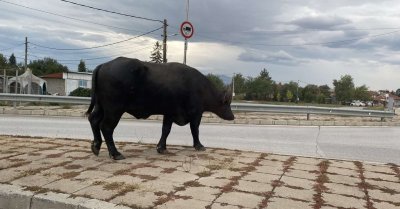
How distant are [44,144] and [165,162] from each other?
278cm

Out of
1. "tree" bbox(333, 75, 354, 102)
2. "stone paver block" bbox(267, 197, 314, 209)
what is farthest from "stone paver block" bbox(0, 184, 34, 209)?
"tree" bbox(333, 75, 354, 102)

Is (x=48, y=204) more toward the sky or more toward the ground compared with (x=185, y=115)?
more toward the ground

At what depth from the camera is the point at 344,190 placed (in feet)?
17.4

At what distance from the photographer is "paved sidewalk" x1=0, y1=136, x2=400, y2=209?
4.57 m

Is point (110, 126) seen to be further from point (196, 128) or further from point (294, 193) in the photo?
point (294, 193)

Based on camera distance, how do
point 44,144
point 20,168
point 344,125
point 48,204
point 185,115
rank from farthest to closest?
point 344,125, point 44,144, point 185,115, point 20,168, point 48,204

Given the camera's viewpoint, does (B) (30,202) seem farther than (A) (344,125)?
No

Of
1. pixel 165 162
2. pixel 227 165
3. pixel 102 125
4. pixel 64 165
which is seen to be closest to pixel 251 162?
pixel 227 165

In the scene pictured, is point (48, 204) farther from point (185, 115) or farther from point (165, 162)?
point (185, 115)

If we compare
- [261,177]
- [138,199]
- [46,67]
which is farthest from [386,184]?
[46,67]

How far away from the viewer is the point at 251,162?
6809 millimetres

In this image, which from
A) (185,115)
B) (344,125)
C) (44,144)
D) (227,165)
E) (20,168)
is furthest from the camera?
(344,125)

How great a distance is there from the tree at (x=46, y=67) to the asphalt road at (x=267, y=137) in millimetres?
81708

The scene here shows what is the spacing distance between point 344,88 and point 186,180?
101 metres
